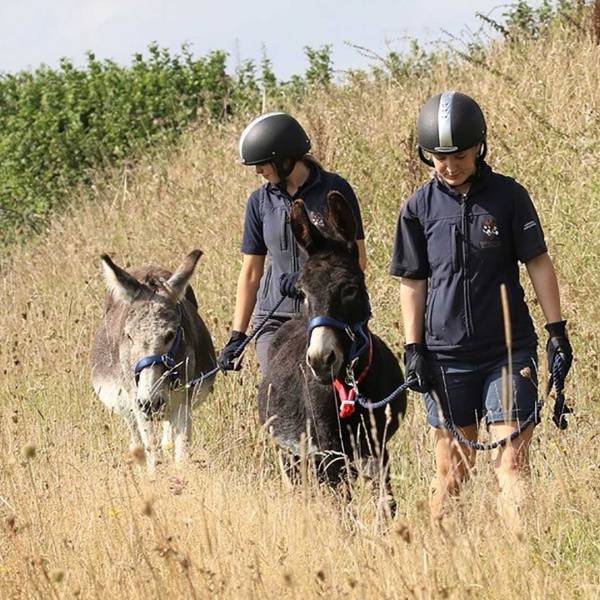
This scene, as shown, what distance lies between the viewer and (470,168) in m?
5.73

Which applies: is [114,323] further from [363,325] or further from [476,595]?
[476,595]

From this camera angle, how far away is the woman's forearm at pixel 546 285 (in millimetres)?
5633

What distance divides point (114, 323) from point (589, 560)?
493 centimetres

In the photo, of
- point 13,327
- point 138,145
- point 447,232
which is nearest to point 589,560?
point 447,232

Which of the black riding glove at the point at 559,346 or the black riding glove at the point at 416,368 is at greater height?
the black riding glove at the point at 559,346

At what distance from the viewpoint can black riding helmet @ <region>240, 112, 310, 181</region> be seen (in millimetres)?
7117

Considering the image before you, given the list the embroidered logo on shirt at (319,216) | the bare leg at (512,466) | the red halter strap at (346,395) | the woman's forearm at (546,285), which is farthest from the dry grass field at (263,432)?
the embroidered logo on shirt at (319,216)

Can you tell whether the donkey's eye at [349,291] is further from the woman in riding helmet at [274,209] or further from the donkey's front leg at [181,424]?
the donkey's front leg at [181,424]

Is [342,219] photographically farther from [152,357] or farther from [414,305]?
[152,357]

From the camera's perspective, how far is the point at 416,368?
575 centimetres

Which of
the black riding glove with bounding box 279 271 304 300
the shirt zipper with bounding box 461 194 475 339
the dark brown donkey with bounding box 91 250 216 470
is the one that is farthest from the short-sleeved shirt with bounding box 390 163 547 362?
the dark brown donkey with bounding box 91 250 216 470

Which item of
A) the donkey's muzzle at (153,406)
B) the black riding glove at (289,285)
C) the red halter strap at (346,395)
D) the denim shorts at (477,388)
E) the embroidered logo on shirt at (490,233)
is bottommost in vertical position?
the donkey's muzzle at (153,406)

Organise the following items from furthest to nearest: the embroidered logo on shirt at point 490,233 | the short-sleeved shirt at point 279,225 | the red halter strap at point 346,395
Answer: the short-sleeved shirt at point 279,225 < the red halter strap at point 346,395 < the embroidered logo on shirt at point 490,233

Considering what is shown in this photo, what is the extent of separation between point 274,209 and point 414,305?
5.18 feet
